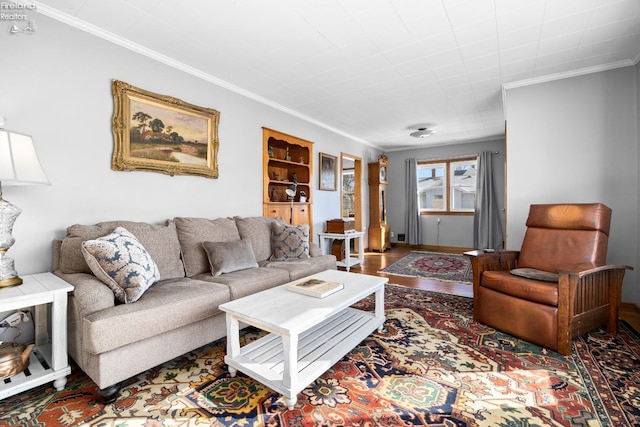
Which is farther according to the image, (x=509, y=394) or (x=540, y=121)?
(x=540, y=121)

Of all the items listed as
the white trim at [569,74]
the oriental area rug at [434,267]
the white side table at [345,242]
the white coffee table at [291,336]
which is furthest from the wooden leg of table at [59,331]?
the white trim at [569,74]

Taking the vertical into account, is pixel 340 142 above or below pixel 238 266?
above

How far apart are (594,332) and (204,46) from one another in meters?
4.12

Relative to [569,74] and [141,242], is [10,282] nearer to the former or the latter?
[141,242]

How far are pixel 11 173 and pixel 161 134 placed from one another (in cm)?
130

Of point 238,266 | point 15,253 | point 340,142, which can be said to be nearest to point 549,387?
point 238,266

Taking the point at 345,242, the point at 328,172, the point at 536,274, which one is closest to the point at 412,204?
the point at 328,172

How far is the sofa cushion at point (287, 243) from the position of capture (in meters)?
3.35

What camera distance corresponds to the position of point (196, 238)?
2740 mm

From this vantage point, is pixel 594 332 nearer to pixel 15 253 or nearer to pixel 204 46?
pixel 204 46

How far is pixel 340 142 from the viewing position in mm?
5836

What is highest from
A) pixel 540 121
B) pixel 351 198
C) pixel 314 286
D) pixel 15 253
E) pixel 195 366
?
pixel 540 121

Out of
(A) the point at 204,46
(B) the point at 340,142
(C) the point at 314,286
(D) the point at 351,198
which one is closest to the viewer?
(C) the point at 314,286

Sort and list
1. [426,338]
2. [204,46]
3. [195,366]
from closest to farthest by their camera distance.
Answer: [195,366] → [426,338] → [204,46]
